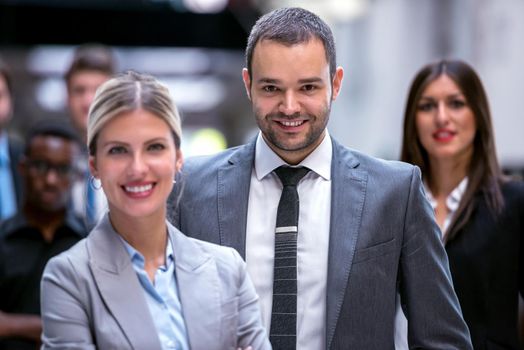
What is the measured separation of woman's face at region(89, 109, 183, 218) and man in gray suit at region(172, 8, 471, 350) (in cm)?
44

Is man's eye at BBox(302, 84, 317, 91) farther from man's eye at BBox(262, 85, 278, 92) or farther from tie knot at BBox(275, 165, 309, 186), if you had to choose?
tie knot at BBox(275, 165, 309, 186)

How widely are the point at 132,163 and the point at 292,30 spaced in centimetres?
65

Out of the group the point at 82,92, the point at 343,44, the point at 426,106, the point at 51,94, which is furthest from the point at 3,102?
the point at 51,94

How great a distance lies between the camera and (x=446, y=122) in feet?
11.7

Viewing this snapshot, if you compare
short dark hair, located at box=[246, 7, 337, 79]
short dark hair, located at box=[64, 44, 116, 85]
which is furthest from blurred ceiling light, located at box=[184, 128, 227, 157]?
short dark hair, located at box=[246, 7, 337, 79]

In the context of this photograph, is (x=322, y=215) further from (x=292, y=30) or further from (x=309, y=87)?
(x=292, y=30)

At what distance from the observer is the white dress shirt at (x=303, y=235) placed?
263 cm

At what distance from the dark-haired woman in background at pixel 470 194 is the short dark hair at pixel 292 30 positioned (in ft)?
3.45

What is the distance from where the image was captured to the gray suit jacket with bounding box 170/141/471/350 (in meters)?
2.63

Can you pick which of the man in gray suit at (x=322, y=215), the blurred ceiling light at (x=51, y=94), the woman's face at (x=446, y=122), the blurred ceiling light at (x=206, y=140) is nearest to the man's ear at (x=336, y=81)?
the man in gray suit at (x=322, y=215)

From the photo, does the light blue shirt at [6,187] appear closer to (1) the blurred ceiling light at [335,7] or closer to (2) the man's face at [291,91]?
(2) the man's face at [291,91]

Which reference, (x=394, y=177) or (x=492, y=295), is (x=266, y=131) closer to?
(x=394, y=177)

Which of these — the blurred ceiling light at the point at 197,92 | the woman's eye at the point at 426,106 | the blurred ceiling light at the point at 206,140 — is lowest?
the woman's eye at the point at 426,106

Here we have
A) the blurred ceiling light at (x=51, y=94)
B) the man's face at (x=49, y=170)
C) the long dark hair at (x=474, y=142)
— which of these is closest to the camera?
the long dark hair at (x=474, y=142)
